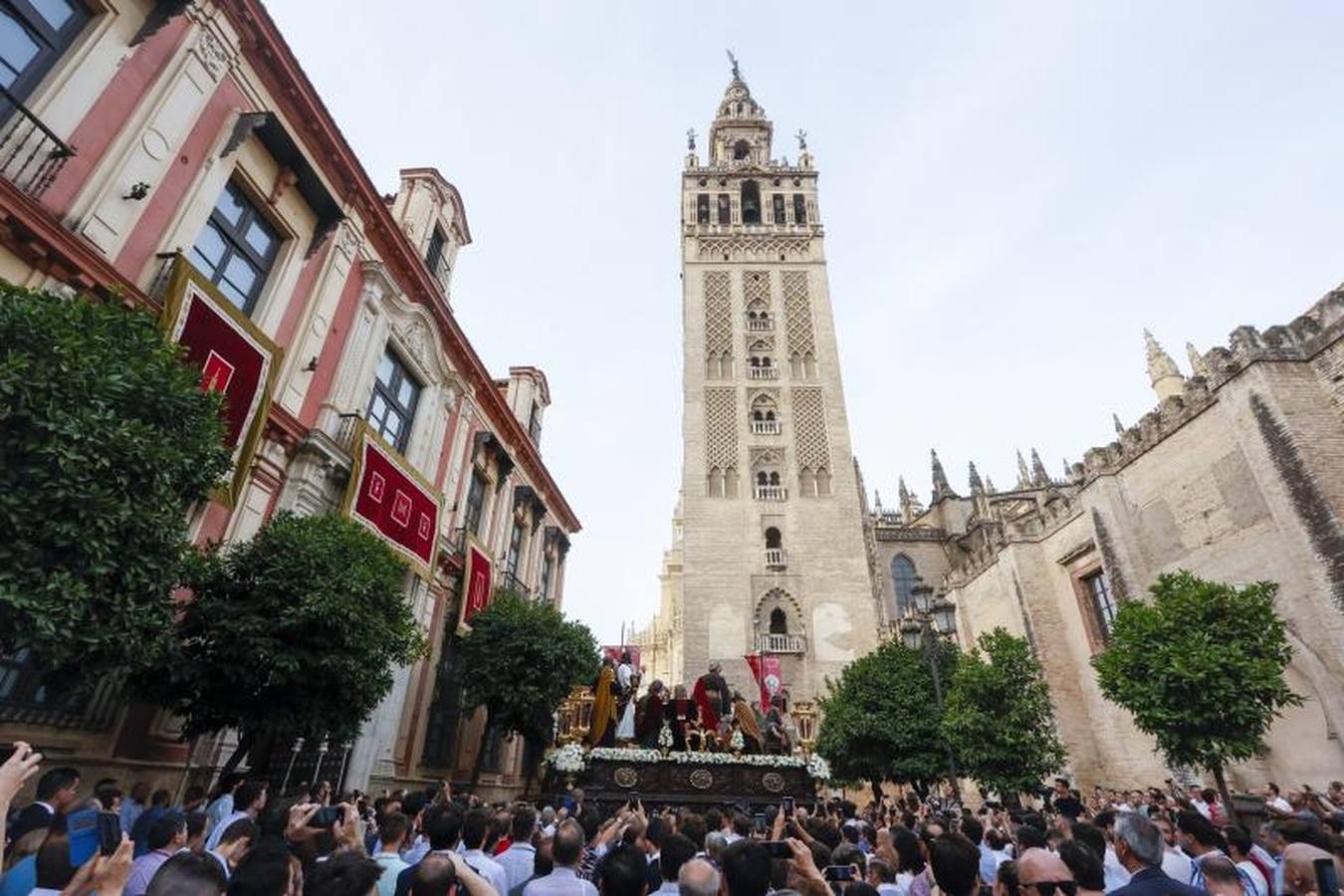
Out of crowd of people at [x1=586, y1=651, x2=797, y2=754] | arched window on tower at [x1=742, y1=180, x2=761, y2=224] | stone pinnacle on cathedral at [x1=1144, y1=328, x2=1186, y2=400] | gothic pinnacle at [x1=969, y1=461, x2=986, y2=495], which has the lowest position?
crowd of people at [x1=586, y1=651, x2=797, y2=754]

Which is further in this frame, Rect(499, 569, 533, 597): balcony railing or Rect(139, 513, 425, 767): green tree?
Rect(499, 569, 533, 597): balcony railing

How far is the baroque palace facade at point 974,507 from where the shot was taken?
12.7m

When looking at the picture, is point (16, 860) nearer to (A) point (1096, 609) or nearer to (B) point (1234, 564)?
(B) point (1234, 564)

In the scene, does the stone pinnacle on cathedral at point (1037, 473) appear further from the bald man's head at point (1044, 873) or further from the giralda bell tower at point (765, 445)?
the bald man's head at point (1044, 873)

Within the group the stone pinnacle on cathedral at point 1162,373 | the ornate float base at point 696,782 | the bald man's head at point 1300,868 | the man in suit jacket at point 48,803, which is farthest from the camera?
the stone pinnacle on cathedral at point 1162,373

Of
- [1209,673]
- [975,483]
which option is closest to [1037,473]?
[975,483]

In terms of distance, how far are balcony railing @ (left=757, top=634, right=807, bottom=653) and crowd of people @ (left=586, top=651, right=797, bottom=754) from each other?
12.2m

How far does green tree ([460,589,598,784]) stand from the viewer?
12.7 m

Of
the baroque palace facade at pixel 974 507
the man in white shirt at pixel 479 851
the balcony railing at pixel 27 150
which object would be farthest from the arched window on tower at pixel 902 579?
the balcony railing at pixel 27 150

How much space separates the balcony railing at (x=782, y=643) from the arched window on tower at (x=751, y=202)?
2396 centimetres

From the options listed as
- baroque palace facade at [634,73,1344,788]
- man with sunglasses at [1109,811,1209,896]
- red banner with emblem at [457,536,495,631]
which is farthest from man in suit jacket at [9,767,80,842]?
baroque palace facade at [634,73,1344,788]

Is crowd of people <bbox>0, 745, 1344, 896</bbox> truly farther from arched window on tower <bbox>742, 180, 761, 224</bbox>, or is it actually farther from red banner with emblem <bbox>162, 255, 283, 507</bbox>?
arched window on tower <bbox>742, 180, 761, 224</bbox>

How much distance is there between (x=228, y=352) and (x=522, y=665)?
778cm

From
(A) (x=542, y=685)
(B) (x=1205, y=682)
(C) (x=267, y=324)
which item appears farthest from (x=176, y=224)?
(B) (x=1205, y=682)
